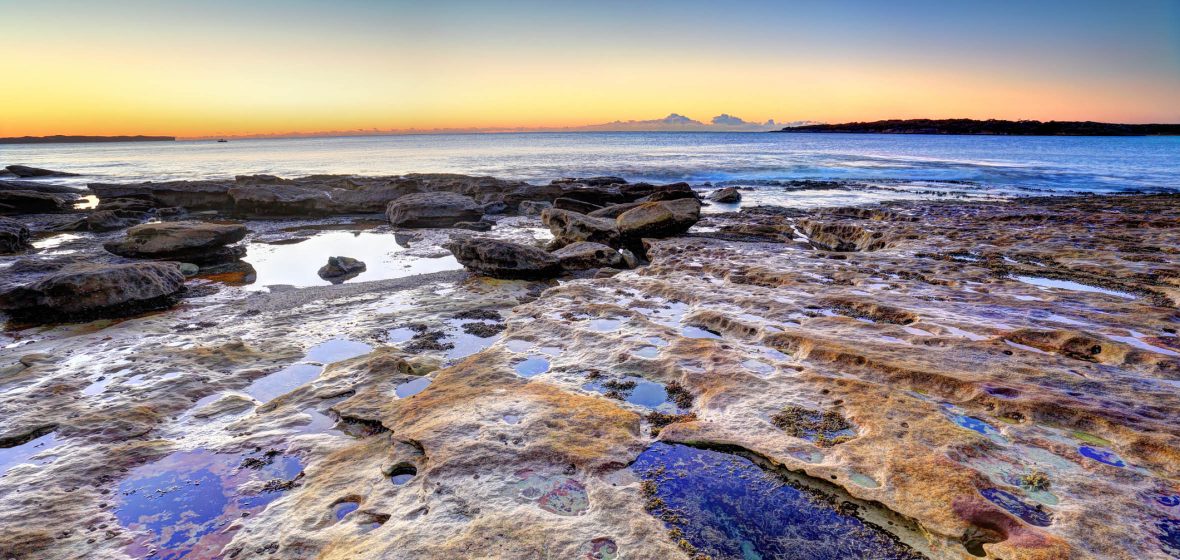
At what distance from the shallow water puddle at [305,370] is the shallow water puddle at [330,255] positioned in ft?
10.9

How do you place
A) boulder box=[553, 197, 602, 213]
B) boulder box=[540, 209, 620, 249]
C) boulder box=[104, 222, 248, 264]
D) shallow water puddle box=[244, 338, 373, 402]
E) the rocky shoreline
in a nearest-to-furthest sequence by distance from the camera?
the rocky shoreline
shallow water puddle box=[244, 338, 373, 402]
boulder box=[104, 222, 248, 264]
boulder box=[540, 209, 620, 249]
boulder box=[553, 197, 602, 213]

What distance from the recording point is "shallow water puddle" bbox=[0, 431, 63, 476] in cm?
356

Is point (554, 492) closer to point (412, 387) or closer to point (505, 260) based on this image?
point (412, 387)

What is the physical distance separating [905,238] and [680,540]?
34.9 feet

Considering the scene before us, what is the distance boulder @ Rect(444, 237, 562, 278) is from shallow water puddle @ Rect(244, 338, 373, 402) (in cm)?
316

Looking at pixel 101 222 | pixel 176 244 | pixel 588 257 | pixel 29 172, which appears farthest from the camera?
pixel 29 172

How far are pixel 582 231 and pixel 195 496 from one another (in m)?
8.80

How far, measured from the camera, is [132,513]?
3.07 metres

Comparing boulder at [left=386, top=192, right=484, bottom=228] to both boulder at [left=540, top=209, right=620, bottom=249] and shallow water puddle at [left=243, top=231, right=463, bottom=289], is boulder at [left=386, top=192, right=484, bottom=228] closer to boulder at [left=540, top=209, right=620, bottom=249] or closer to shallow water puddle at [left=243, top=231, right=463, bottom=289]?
shallow water puddle at [left=243, top=231, right=463, bottom=289]

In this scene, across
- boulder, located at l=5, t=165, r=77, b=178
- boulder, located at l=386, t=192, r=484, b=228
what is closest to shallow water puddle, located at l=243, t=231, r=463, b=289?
boulder, located at l=386, t=192, r=484, b=228

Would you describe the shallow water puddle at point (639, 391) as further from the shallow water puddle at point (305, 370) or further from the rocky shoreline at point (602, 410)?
the shallow water puddle at point (305, 370)

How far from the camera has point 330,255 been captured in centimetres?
1102

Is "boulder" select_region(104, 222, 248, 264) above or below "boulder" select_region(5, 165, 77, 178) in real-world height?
below

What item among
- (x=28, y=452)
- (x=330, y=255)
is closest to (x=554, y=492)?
(x=28, y=452)
